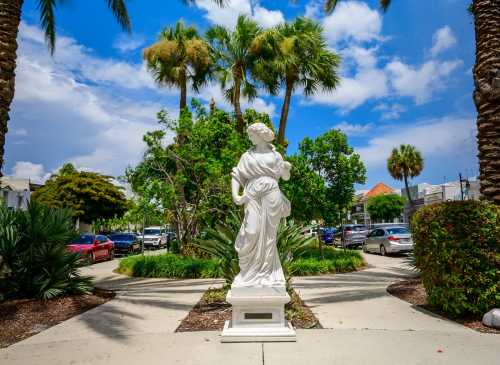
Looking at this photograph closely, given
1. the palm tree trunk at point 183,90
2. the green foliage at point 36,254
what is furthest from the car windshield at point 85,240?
the green foliage at point 36,254

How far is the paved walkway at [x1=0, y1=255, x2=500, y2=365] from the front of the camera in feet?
13.9

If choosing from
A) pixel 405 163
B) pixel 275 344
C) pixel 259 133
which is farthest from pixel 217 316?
pixel 405 163

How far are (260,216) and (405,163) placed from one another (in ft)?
139

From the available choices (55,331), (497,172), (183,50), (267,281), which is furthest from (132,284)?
(183,50)

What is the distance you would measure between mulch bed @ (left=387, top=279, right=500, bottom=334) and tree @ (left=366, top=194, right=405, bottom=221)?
43.4 meters

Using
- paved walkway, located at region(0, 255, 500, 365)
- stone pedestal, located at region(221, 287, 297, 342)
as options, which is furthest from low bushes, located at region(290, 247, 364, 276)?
stone pedestal, located at region(221, 287, 297, 342)

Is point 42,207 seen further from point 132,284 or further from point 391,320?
point 391,320

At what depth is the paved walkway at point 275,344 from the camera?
423 cm

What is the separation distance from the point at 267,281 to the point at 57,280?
4.94 meters

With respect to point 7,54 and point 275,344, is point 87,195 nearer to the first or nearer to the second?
point 7,54

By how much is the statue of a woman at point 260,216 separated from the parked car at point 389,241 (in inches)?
594

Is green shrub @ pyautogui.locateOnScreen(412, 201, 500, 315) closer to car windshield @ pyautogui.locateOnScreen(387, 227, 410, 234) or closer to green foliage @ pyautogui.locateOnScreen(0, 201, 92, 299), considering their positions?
green foliage @ pyautogui.locateOnScreen(0, 201, 92, 299)

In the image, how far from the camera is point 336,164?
16672mm

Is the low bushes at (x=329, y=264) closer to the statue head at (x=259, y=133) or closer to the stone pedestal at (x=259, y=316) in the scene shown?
the stone pedestal at (x=259, y=316)
